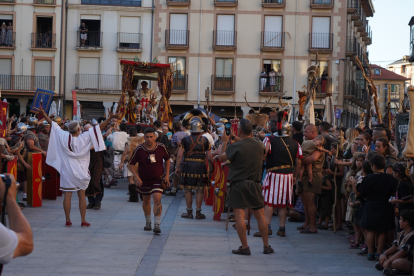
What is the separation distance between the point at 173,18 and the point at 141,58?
11.0 feet

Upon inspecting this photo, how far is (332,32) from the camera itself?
125ft

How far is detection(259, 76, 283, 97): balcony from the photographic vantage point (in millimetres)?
37781

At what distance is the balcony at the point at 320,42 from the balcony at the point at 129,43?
439 inches

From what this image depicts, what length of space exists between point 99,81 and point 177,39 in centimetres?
578

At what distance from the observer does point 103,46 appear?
38375 mm

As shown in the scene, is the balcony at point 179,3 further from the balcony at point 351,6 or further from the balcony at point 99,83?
the balcony at point 351,6

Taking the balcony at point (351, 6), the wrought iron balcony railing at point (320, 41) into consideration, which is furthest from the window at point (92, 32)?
the balcony at point (351, 6)

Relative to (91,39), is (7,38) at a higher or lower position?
lower

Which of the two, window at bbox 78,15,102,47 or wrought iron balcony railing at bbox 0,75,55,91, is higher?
window at bbox 78,15,102,47

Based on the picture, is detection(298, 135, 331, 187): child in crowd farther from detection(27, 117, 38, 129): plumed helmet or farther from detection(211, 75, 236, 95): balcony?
detection(211, 75, 236, 95): balcony

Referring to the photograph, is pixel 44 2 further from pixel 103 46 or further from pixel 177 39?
pixel 177 39

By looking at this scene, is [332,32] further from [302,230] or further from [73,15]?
[302,230]

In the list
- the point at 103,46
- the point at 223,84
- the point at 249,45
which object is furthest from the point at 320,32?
the point at 103,46

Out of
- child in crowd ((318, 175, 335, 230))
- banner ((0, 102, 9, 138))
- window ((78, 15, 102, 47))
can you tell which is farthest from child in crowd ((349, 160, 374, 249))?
window ((78, 15, 102, 47))
